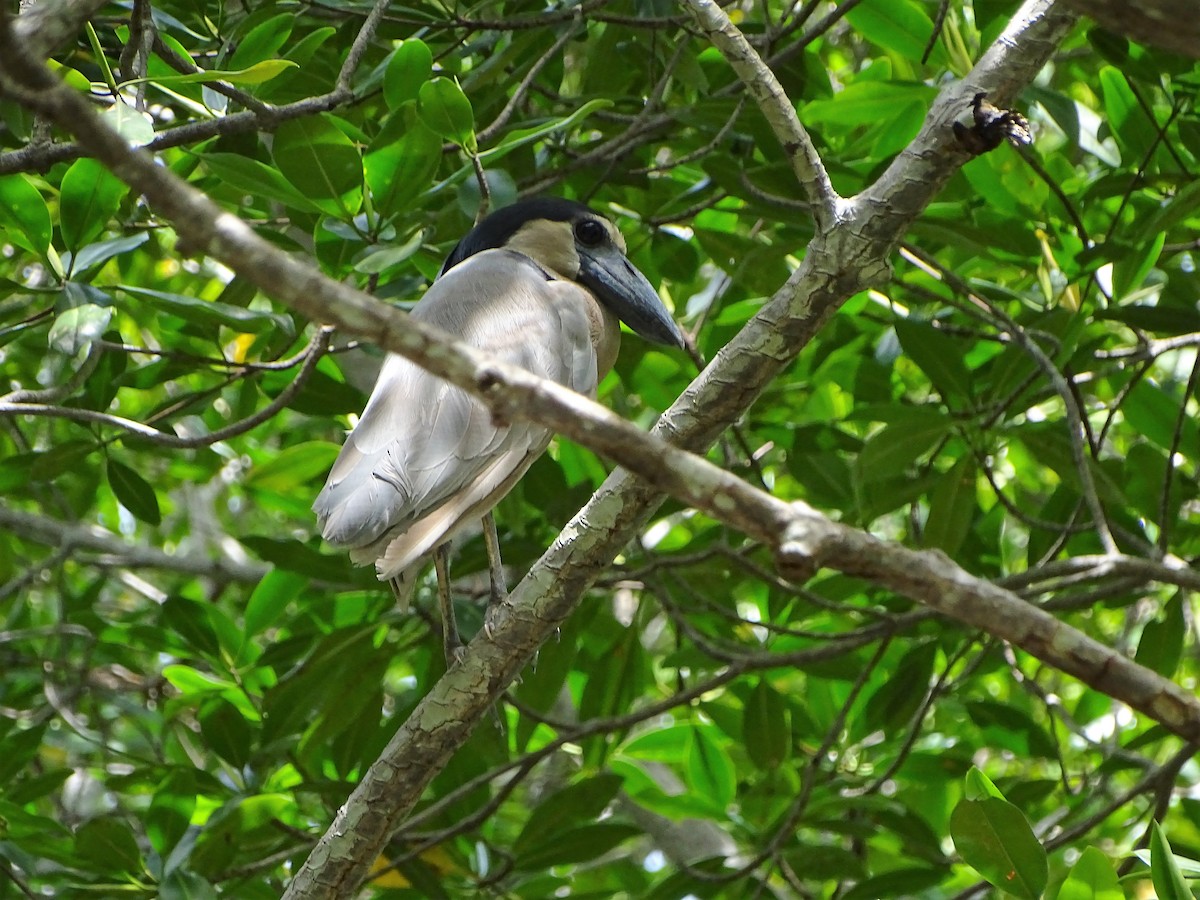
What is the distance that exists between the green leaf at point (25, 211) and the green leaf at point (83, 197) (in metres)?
0.03

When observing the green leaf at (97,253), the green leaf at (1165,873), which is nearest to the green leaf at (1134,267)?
the green leaf at (1165,873)

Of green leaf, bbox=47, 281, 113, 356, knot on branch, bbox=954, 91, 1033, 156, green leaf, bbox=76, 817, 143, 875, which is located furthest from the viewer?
green leaf, bbox=76, 817, 143, 875

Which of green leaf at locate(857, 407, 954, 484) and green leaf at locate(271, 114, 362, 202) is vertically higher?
green leaf at locate(271, 114, 362, 202)

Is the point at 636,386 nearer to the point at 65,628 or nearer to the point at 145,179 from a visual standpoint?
the point at 65,628

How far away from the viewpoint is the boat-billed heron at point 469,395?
85.4 inches

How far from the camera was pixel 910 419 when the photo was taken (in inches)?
101

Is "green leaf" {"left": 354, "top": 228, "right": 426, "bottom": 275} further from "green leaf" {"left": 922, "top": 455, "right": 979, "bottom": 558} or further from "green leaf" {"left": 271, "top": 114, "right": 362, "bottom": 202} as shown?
"green leaf" {"left": 922, "top": 455, "right": 979, "bottom": 558}

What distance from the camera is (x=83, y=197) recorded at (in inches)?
87.4

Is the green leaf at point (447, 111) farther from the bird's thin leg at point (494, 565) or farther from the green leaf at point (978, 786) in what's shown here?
the green leaf at point (978, 786)

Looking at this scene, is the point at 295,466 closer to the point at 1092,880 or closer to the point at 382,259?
the point at 382,259

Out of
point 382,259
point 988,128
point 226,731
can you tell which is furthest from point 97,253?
point 988,128

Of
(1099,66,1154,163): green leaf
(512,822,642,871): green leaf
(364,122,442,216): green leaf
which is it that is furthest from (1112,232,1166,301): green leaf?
(512,822,642,871): green leaf

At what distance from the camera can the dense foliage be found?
2.32 metres

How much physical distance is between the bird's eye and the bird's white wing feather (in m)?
0.13
